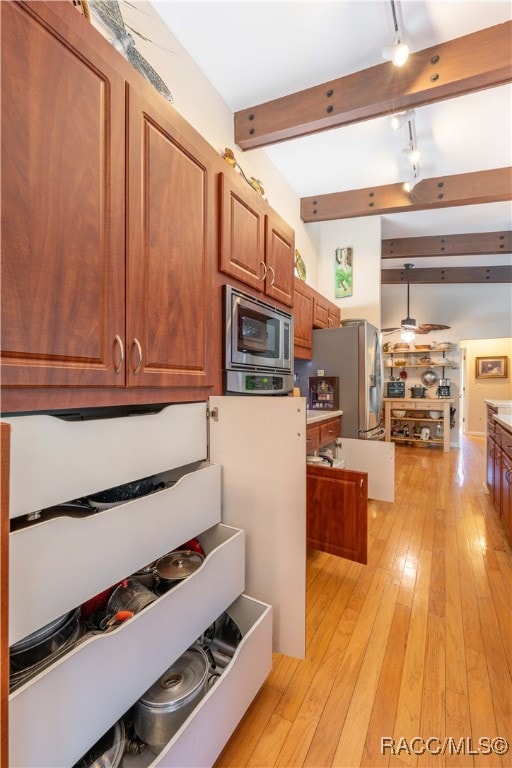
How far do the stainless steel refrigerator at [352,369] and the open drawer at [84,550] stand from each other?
2.30 metres

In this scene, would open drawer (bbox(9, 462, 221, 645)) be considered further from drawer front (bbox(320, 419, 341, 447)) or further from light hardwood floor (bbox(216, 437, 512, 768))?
drawer front (bbox(320, 419, 341, 447))

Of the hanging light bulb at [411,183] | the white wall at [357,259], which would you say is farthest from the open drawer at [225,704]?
the white wall at [357,259]

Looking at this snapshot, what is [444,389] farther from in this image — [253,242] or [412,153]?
[253,242]

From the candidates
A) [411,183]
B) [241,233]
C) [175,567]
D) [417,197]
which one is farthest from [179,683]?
[417,197]

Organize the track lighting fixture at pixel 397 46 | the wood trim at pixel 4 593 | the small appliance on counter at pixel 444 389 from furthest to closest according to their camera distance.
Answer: the small appliance on counter at pixel 444 389 → the track lighting fixture at pixel 397 46 → the wood trim at pixel 4 593

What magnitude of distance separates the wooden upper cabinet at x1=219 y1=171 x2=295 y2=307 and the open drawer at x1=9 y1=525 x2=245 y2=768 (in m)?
1.17

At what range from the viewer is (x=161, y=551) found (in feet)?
3.17

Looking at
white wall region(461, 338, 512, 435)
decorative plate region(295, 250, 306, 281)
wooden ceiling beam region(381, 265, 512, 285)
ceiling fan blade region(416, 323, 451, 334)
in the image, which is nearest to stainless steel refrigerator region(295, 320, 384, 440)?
decorative plate region(295, 250, 306, 281)

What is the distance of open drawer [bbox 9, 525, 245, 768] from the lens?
1.89 ft

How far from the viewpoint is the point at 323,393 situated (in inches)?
128

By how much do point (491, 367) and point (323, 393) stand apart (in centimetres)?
607

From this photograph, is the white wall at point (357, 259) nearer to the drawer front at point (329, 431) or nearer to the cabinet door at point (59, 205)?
the drawer front at point (329, 431)

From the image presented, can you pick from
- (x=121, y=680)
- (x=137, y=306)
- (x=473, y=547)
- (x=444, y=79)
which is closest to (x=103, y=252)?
(x=137, y=306)

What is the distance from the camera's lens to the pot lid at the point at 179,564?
1067 mm
